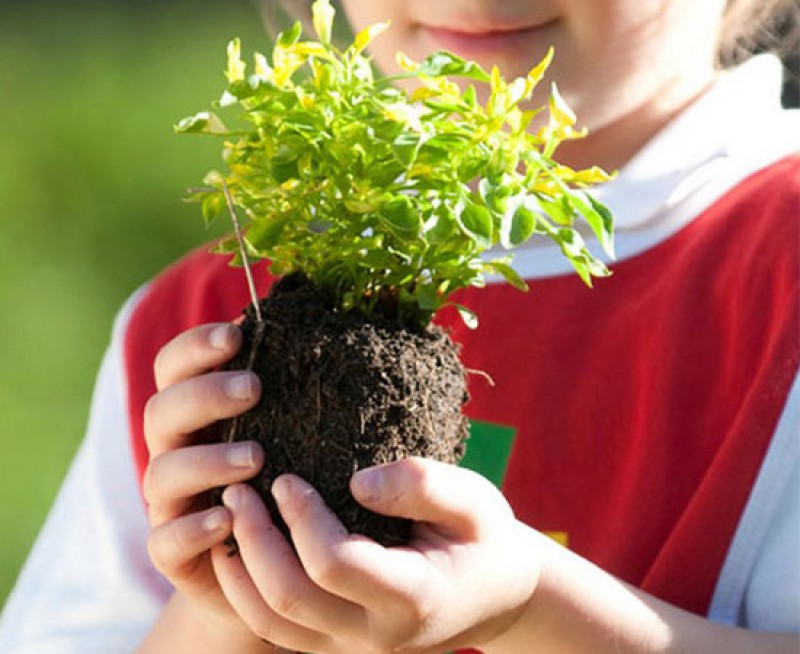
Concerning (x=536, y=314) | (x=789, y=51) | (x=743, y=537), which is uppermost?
(x=789, y=51)

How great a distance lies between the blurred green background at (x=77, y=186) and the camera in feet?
12.6

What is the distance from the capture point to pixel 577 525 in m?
1.71

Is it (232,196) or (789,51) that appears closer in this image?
(232,196)

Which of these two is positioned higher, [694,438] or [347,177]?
[347,177]

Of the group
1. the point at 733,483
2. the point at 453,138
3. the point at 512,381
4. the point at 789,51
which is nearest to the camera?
the point at 453,138

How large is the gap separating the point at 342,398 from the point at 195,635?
1.59ft

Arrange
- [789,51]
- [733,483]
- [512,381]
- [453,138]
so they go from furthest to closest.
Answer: [789,51], [512,381], [733,483], [453,138]

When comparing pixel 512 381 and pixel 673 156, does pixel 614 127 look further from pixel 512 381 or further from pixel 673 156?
pixel 512 381

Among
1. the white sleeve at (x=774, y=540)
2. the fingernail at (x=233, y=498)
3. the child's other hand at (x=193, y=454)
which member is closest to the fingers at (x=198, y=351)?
the child's other hand at (x=193, y=454)

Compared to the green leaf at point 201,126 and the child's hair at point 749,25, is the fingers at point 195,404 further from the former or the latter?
the child's hair at point 749,25

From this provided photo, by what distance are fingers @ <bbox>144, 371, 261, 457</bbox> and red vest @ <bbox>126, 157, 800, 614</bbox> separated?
44 cm

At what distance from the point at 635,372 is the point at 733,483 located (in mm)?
172

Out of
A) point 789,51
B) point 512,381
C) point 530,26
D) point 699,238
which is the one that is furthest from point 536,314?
point 789,51

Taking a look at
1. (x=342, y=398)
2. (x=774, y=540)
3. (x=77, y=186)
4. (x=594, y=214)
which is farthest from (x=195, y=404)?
(x=77, y=186)
